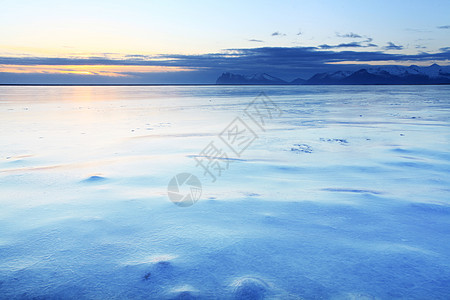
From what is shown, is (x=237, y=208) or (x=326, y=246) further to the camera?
(x=237, y=208)

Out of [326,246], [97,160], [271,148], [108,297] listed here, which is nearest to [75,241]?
[108,297]

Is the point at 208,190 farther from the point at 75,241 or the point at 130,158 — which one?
the point at 130,158

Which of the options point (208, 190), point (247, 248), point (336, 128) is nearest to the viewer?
point (247, 248)

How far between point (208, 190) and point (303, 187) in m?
1.23

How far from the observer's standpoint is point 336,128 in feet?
31.1
